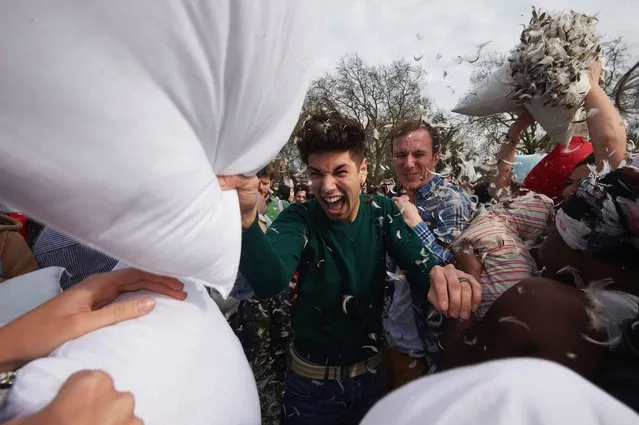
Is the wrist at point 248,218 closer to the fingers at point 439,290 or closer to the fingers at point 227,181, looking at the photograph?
the fingers at point 227,181

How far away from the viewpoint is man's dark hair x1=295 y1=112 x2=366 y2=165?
170 centimetres

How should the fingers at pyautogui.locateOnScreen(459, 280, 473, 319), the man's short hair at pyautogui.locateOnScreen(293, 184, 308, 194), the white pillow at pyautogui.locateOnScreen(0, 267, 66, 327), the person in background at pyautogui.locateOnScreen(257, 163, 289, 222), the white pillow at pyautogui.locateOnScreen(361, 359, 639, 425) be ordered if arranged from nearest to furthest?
the white pillow at pyautogui.locateOnScreen(361, 359, 639, 425) → the white pillow at pyautogui.locateOnScreen(0, 267, 66, 327) → the fingers at pyautogui.locateOnScreen(459, 280, 473, 319) → the person in background at pyautogui.locateOnScreen(257, 163, 289, 222) → the man's short hair at pyautogui.locateOnScreen(293, 184, 308, 194)

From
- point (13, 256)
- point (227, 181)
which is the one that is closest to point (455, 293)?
point (227, 181)

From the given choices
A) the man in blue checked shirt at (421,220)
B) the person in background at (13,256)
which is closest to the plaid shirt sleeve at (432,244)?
the man in blue checked shirt at (421,220)

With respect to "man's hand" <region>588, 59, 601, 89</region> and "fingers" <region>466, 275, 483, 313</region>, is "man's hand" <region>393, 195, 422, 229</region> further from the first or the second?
"man's hand" <region>588, 59, 601, 89</region>

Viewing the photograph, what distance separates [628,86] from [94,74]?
4.36 ft

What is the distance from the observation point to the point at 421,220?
1729 mm

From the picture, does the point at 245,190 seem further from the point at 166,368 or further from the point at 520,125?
the point at 520,125

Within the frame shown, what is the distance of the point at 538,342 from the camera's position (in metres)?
0.78

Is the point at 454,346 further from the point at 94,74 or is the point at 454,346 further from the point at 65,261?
the point at 65,261

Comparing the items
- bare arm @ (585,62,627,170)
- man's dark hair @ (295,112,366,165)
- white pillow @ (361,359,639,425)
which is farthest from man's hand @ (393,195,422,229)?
white pillow @ (361,359,639,425)

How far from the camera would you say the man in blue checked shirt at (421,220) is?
1.64 m

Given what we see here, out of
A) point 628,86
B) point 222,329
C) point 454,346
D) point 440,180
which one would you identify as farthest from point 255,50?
point 440,180

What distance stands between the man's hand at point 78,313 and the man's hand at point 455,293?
678mm
